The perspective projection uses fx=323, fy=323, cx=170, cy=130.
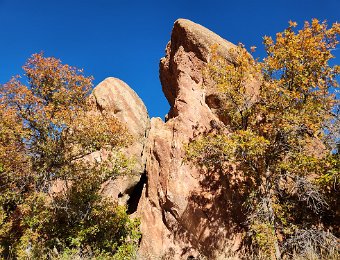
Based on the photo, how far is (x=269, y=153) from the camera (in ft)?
51.8

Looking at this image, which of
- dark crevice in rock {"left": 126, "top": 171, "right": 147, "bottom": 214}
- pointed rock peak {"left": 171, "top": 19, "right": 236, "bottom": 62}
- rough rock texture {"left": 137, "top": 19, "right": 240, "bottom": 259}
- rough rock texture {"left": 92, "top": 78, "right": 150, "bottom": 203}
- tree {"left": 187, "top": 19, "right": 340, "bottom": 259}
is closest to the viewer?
tree {"left": 187, "top": 19, "right": 340, "bottom": 259}

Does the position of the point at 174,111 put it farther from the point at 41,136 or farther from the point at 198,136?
the point at 41,136

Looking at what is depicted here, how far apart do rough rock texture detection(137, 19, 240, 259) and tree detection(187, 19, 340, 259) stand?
2.10 m

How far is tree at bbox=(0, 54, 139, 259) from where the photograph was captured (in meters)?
17.7

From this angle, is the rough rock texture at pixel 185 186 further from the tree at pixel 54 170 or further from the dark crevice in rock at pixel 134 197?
the dark crevice in rock at pixel 134 197

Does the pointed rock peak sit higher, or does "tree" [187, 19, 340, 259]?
the pointed rock peak

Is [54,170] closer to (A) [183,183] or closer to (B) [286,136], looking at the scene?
(A) [183,183]

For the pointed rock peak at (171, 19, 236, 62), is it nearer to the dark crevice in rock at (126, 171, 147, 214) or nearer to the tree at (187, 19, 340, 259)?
the tree at (187, 19, 340, 259)

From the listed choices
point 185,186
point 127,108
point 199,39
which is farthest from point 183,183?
point 127,108

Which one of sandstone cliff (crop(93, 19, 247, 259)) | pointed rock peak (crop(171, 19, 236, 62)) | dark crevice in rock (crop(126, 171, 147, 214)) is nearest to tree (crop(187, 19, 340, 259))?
sandstone cliff (crop(93, 19, 247, 259))

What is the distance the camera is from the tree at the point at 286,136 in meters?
14.7

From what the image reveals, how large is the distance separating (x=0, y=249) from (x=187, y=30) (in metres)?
18.2

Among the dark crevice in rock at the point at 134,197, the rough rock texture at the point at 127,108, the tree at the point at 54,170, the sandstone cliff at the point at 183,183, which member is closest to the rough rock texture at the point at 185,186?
the sandstone cliff at the point at 183,183

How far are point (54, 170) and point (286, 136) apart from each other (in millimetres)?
12719
